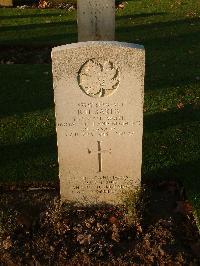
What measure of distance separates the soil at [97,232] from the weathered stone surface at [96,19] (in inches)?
130

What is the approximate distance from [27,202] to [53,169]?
33.5 inches

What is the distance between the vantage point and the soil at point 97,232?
170 inches

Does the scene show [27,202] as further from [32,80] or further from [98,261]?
[32,80]

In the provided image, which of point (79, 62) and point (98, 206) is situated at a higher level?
point (79, 62)

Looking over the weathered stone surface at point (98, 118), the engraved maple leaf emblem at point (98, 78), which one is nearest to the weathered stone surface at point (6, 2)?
the weathered stone surface at point (98, 118)

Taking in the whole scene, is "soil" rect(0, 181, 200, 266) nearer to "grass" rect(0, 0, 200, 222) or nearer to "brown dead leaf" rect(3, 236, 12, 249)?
"brown dead leaf" rect(3, 236, 12, 249)

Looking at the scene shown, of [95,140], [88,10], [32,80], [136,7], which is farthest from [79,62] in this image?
[136,7]

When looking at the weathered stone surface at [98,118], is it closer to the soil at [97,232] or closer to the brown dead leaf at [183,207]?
the soil at [97,232]

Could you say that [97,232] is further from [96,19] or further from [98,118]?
[96,19]

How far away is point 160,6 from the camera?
14891 mm

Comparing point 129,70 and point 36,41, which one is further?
point 36,41

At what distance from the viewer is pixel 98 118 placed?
4.52 m

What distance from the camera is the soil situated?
4.32 meters

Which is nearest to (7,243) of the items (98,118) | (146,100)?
(98,118)
